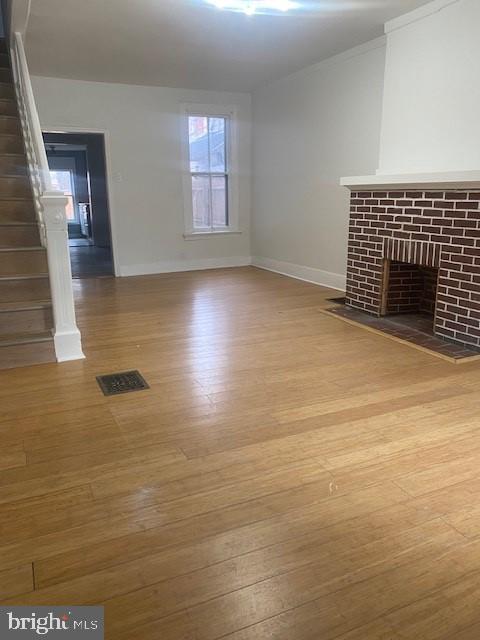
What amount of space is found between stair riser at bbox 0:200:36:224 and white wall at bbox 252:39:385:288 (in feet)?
10.3

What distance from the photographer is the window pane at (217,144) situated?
6.79 metres

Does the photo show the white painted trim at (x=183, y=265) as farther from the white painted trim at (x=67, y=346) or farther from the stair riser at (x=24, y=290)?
the white painted trim at (x=67, y=346)

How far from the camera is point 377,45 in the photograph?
4.46 metres

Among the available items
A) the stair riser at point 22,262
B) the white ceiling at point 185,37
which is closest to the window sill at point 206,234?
the white ceiling at point 185,37

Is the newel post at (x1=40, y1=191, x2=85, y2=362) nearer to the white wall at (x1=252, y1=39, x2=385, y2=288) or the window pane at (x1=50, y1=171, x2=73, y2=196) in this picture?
the white wall at (x1=252, y1=39, x2=385, y2=288)

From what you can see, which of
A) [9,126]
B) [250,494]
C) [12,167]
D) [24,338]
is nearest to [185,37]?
[9,126]

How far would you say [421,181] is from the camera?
3.44 meters

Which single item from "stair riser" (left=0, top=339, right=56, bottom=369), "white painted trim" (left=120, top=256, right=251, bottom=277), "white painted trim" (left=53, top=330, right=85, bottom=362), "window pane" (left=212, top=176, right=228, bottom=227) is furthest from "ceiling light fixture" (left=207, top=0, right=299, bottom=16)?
"white painted trim" (left=120, top=256, right=251, bottom=277)

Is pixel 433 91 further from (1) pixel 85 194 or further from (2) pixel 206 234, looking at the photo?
(1) pixel 85 194

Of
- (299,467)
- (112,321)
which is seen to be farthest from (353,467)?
(112,321)

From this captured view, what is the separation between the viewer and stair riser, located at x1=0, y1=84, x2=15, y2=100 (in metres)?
4.64

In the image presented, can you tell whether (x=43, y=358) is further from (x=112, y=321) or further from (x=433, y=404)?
(x=433, y=404)

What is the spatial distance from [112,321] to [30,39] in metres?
2.74

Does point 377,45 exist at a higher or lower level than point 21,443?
higher
